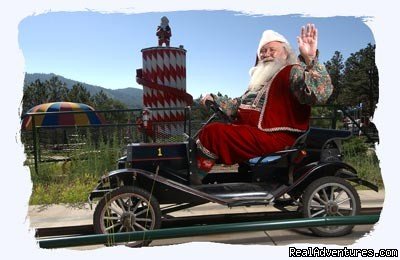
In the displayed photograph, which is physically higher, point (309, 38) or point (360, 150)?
point (309, 38)

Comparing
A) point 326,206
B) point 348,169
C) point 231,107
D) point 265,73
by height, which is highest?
point 265,73

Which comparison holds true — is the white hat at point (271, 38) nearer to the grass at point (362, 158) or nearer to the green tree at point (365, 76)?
the green tree at point (365, 76)

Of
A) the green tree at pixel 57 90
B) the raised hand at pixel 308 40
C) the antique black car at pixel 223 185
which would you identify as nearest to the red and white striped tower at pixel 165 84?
the antique black car at pixel 223 185

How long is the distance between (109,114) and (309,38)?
204 inches

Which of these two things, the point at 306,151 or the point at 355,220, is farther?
the point at 306,151

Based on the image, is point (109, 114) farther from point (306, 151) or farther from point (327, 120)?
point (306, 151)

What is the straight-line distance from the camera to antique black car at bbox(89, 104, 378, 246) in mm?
2881

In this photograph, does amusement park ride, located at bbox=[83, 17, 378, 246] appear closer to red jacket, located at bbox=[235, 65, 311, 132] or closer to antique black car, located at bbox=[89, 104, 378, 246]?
antique black car, located at bbox=[89, 104, 378, 246]

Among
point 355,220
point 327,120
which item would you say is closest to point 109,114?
point 327,120

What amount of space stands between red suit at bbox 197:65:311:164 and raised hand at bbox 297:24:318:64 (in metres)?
0.73

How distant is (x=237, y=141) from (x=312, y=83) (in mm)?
708

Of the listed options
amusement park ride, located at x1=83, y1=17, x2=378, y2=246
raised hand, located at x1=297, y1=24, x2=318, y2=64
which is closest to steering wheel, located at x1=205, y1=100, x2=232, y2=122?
amusement park ride, located at x1=83, y1=17, x2=378, y2=246

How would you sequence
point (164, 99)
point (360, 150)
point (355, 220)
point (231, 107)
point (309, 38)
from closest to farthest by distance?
point (355, 220), point (309, 38), point (231, 107), point (360, 150), point (164, 99)

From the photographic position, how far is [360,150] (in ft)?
19.7
